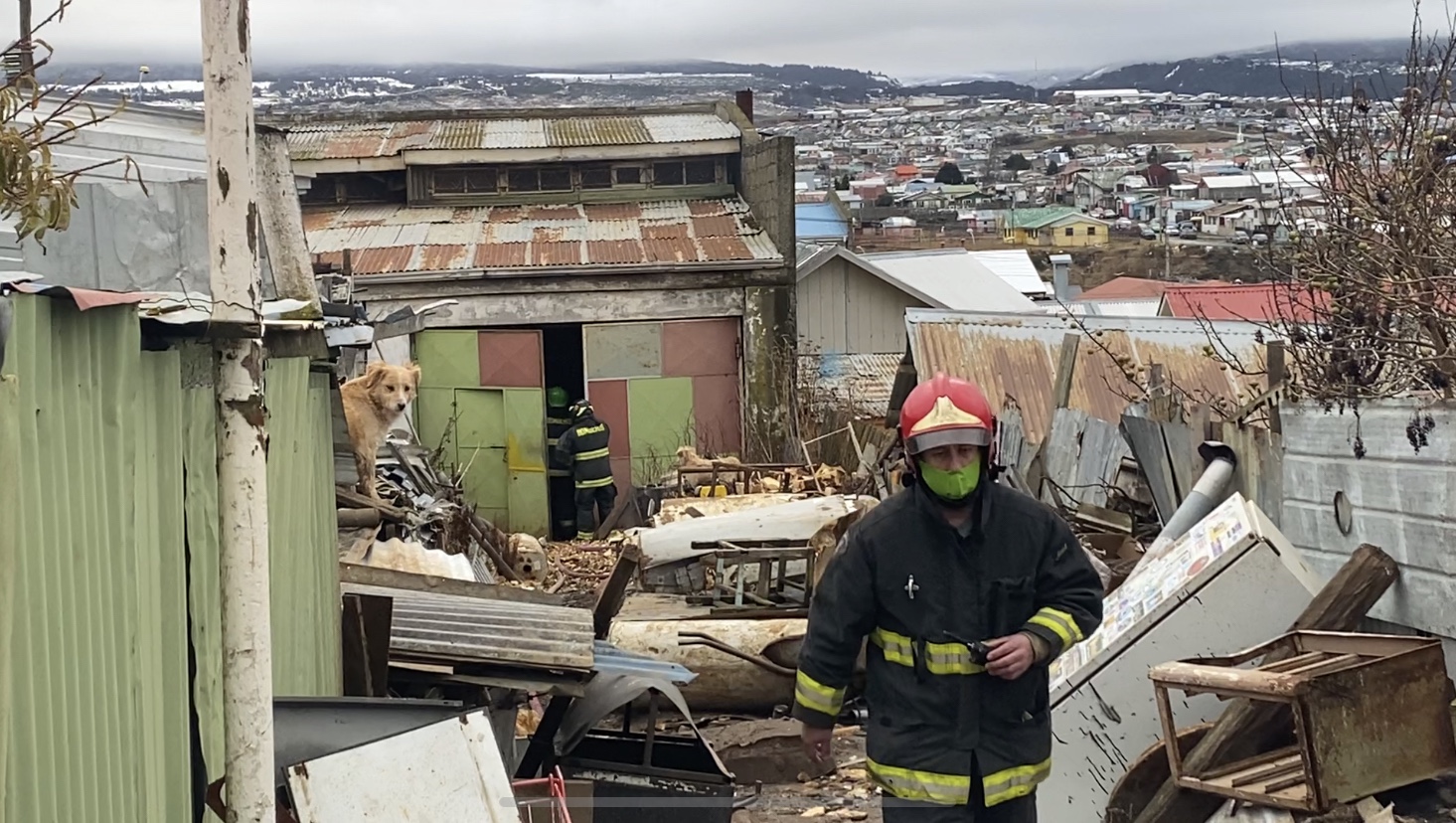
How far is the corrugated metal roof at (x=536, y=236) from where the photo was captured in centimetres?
1995

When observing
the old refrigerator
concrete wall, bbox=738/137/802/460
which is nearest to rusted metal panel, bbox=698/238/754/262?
concrete wall, bbox=738/137/802/460

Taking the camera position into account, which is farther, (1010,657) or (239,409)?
(1010,657)

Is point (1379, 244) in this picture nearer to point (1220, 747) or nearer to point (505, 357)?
point (1220, 747)

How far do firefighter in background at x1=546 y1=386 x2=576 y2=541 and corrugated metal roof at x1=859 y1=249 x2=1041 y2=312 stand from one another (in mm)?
9033

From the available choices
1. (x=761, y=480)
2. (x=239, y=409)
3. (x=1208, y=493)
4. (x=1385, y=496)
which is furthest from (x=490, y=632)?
(x=761, y=480)

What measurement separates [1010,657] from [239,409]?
2160 mm

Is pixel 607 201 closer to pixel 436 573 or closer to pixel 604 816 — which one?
pixel 436 573

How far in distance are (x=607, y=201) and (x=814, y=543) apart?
13.2 metres

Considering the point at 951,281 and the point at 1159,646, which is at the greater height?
the point at 951,281

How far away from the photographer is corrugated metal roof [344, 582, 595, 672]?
629 cm

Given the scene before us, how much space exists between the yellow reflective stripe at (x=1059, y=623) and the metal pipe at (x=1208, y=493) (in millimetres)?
3920

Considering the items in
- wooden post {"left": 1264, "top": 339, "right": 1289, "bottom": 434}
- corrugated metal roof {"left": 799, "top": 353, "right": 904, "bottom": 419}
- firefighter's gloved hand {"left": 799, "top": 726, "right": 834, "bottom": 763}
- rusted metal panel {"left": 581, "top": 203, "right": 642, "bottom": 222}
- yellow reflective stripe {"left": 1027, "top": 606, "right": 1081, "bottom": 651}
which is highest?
rusted metal panel {"left": 581, "top": 203, "right": 642, "bottom": 222}

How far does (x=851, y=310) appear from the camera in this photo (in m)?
28.1

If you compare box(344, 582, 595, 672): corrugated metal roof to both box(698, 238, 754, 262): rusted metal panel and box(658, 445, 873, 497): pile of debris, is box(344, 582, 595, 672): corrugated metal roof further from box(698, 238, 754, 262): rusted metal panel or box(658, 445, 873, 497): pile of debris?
box(698, 238, 754, 262): rusted metal panel
